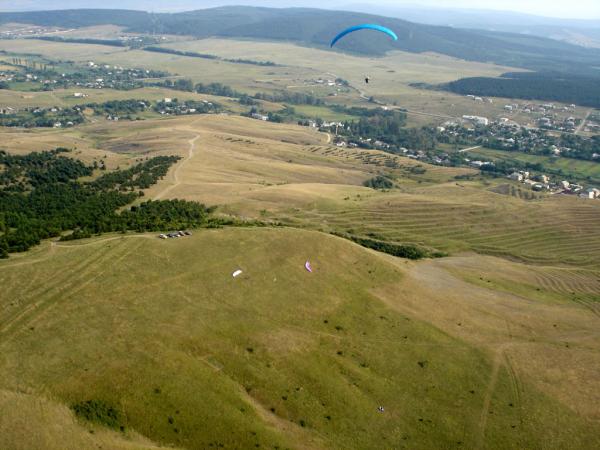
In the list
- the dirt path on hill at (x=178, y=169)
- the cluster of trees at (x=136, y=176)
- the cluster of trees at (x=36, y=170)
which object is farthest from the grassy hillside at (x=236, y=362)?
the cluster of trees at (x=36, y=170)

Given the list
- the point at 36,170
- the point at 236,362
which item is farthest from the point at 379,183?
the point at 236,362

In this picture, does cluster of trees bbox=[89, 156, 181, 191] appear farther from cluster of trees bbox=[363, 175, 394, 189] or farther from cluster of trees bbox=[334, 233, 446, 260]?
cluster of trees bbox=[363, 175, 394, 189]

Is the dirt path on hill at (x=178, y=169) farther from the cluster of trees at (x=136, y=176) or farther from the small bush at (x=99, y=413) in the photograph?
the small bush at (x=99, y=413)

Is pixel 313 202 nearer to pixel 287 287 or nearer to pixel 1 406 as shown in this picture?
pixel 287 287

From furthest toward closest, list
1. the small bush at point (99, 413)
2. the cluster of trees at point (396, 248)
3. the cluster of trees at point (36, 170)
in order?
the cluster of trees at point (36, 170)
the cluster of trees at point (396, 248)
the small bush at point (99, 413)

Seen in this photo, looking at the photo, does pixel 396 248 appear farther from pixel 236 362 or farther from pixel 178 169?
pixel 178 169

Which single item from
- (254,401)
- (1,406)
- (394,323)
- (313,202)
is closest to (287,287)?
(394,323)

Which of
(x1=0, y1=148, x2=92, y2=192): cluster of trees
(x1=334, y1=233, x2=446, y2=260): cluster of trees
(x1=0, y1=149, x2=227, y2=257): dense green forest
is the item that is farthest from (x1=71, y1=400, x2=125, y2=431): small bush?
(x1=0, y1=148, x2=92, y2=192): cluster of trees
